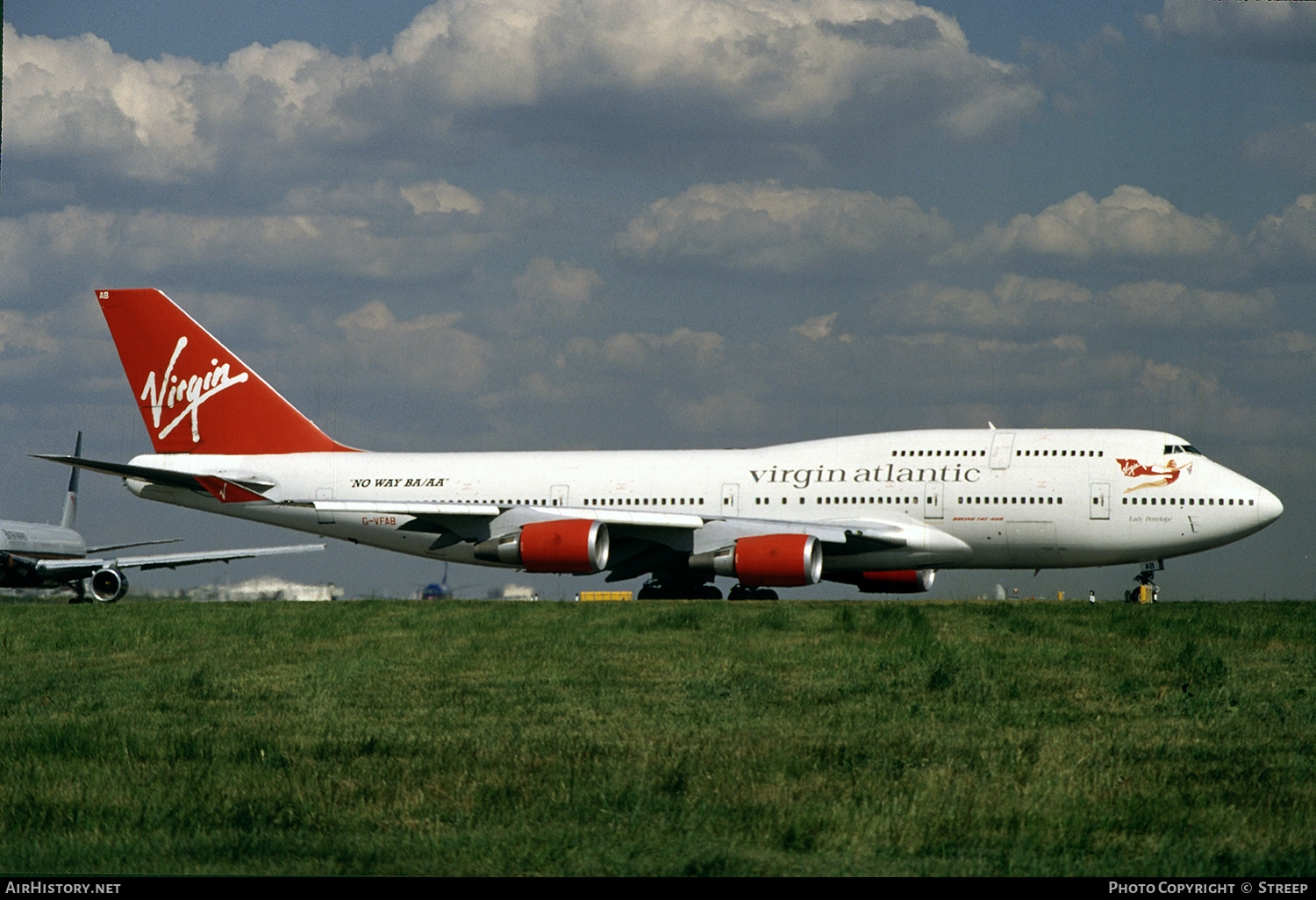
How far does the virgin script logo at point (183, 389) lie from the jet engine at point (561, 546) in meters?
11.0

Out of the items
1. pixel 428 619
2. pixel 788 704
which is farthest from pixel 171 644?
pixel 788 704

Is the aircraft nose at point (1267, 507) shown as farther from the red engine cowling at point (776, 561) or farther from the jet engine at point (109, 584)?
the jet engine at point (109, 584)

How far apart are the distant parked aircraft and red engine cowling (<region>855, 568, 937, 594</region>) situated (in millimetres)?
15912

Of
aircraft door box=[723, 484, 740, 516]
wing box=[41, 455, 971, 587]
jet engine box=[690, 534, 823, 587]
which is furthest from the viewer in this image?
aircraft door box=[723, 484, 740, 516]

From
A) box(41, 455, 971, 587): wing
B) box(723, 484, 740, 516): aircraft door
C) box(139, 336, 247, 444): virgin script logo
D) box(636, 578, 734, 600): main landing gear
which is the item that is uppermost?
box(139, 336, 247, 444): virgin script logo

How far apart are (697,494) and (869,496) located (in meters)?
4.13

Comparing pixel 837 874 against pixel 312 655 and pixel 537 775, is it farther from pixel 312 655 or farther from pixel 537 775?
pixel 312 655

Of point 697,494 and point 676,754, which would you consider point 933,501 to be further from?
point 676,754

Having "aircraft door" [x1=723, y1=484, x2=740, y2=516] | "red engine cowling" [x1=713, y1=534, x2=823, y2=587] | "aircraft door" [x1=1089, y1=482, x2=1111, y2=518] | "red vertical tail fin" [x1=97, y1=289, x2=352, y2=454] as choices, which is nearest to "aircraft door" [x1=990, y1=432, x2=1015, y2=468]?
"aircraft door" [x1=1089, y1=482, x2=1111, y2=518]

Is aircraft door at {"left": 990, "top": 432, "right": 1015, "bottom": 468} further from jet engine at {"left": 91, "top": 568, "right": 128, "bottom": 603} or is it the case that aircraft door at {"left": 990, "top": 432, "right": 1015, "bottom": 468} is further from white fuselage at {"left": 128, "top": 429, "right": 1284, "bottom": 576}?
jet engine at {"left": 91, "top": 568, "right": 128, "bottom": 603}

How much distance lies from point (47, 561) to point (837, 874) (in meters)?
42.8

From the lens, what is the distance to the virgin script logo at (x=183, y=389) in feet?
123

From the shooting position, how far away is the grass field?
27.7ft

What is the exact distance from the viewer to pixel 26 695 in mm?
15188
